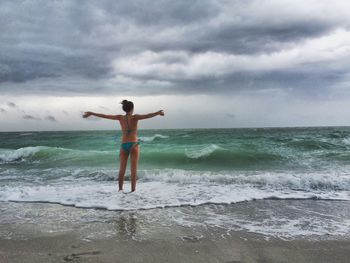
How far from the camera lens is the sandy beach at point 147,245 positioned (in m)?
3.66

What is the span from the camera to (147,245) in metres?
4.07

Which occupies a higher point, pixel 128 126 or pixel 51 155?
pixel 128 126

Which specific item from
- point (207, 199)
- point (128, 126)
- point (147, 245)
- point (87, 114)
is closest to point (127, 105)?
point (128, 126)

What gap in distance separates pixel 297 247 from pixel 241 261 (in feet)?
2.95

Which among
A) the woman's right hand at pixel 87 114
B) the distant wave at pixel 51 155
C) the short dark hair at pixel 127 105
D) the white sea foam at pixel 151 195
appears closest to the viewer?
the white sea foam at pixel 151 195

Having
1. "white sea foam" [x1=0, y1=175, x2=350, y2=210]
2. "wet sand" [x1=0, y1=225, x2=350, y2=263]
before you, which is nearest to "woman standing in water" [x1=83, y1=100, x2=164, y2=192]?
"white sea foam" [x1=0, y1=175, x2=350, y2=210]

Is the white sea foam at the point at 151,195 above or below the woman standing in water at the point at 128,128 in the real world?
below

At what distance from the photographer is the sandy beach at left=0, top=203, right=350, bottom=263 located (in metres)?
3.66

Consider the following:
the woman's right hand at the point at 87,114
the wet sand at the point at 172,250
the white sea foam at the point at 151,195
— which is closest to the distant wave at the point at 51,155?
the white sea foam at the point at 151,195

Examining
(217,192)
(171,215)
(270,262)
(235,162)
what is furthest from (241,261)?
(235,162)

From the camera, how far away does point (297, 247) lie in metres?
4.04

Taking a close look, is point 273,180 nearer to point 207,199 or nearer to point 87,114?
point 207,199

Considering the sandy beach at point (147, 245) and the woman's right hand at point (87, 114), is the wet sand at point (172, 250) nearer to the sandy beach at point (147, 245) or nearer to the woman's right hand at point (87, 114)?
the sandy beach at point (147, 245)

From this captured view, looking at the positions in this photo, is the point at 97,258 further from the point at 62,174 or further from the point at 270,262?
the point at 62,174
